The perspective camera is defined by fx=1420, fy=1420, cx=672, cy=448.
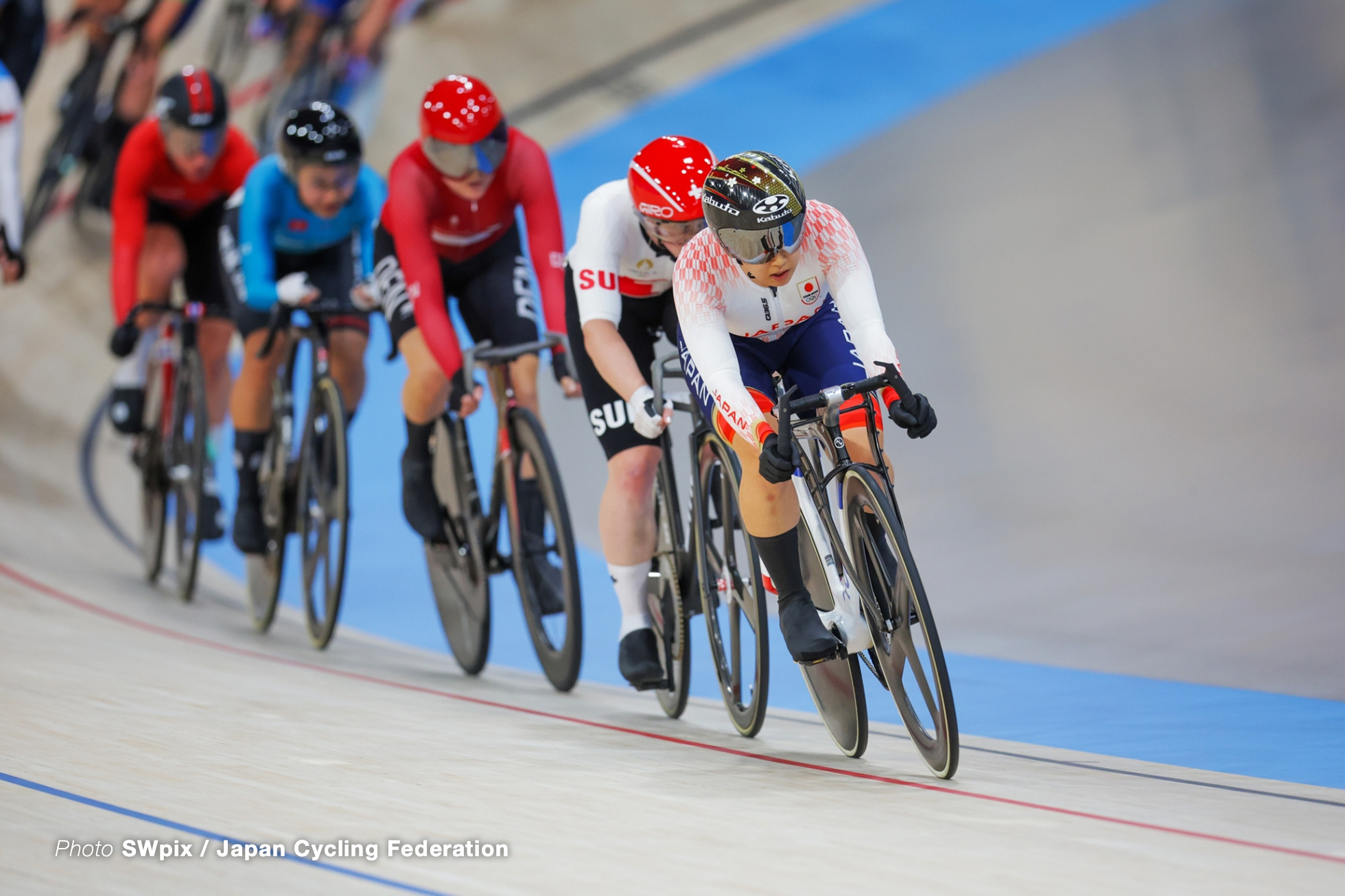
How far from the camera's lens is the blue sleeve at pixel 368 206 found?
443 centimetres

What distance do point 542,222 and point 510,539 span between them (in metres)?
0.84

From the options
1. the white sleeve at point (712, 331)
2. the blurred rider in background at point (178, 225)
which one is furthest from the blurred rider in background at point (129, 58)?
the white sleeve at point (712, 331)

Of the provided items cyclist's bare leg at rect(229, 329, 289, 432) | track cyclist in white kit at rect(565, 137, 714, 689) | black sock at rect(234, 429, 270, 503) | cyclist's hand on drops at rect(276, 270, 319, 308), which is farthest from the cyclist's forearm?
black sock at rect(234, 429, 270, 503)

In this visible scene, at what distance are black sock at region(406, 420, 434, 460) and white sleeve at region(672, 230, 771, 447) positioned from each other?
1.36 metres

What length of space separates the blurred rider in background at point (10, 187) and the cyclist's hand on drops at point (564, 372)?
225 centimetres

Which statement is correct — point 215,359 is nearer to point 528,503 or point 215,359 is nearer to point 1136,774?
point 528,503

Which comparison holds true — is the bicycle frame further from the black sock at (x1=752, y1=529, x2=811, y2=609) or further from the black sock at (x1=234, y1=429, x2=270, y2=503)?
the black sock at (x1=234, y1=429, x2=270, y2=503)

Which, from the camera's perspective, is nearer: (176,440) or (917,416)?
(917,416)

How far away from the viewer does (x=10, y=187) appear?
4.84 metres

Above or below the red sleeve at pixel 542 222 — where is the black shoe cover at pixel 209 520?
below

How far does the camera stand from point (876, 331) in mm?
2535

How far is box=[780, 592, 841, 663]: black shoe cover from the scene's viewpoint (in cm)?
257

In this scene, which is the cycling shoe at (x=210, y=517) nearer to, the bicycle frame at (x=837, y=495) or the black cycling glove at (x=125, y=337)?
the black cycling glove at (x=125, y=337)

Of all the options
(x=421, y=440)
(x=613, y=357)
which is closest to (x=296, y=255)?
(x=421, y=440)
